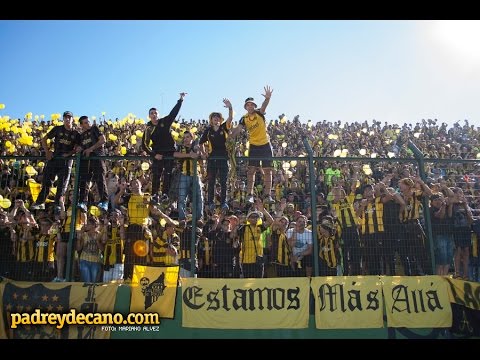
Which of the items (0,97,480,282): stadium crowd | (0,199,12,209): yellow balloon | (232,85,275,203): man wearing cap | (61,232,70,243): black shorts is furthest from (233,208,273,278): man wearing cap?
(0,199,12,209): yellow balloon

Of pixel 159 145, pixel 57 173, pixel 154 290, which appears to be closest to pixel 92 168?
pixel 57 173

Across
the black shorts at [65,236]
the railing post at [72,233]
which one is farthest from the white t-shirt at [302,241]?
the black shorts at [65,236]

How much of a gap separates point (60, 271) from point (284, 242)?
3673 millimetres

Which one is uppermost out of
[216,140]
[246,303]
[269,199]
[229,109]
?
[229,109]

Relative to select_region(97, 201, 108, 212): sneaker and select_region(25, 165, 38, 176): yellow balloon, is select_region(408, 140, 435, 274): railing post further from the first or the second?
select_region(25, 165, 38, 176): yellow balloon

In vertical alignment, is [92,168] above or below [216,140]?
below

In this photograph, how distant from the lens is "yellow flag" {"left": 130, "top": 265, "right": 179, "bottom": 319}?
6934 millimetres

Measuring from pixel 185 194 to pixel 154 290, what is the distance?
162 centimetres

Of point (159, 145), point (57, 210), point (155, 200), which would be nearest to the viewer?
point (155, 200)

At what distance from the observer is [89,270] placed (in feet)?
24.1

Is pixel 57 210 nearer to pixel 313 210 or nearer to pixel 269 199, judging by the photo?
pixel 269 199

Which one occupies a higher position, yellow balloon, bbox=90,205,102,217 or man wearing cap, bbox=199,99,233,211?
man wearing cap, bbox=199,99,233,211

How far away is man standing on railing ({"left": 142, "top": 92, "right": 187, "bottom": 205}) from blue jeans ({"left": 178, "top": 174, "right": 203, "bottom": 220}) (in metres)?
0.25
